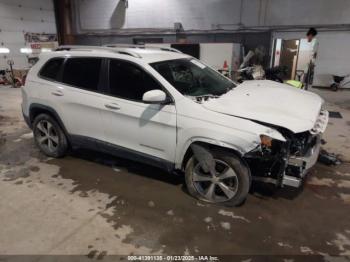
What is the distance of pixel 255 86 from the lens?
3416mm

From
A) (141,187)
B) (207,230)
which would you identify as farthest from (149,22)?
(207,230)

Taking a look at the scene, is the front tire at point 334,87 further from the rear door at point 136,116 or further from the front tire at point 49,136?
the front tire at point 49,136

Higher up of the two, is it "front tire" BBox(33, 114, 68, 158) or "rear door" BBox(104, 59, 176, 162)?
"rear door" BBox(104, 59, 176, 162)

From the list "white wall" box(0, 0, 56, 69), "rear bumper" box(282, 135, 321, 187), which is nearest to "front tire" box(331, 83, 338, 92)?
"rear bumper" box(282, 135, 321, 187)

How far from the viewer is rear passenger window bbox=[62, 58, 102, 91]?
3.35 metres

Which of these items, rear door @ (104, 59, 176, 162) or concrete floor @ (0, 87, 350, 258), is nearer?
concrete floor @ (0, 87, 350, 258)

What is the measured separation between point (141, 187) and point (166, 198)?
38 cm

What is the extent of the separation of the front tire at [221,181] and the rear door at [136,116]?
1.01ft

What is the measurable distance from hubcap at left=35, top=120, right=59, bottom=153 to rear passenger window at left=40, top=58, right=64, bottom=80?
65 centimetres

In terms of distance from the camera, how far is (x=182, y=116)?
2752mm

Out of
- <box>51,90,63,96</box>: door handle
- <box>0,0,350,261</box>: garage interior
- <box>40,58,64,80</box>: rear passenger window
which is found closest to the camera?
<box>0,0,350,261</box>: garage interior

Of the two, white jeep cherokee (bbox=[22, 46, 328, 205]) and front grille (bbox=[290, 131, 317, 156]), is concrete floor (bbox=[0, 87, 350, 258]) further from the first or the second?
front grille (bbox=[290, 131, 317, 156])

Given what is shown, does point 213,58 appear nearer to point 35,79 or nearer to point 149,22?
point 149,22

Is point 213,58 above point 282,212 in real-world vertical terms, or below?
above
